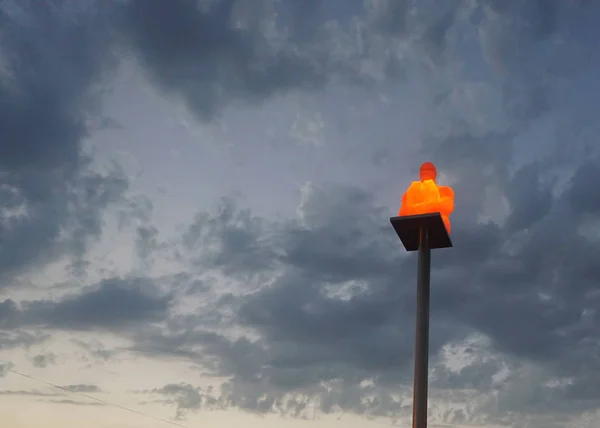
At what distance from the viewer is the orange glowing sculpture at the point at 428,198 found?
444 inches

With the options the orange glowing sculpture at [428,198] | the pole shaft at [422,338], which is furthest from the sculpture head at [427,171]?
the pole shaft at [422,338]

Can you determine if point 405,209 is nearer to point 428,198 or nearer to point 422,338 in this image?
point 428,198

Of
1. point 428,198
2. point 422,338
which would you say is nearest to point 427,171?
point 428,198

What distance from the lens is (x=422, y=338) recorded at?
10.7 metres

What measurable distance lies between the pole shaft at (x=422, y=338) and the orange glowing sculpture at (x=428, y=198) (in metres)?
0.30

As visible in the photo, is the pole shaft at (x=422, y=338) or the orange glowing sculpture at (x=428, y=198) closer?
the pole shaft at (x=422, y=338)

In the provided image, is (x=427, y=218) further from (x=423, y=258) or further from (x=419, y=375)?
(x=419, y=375)

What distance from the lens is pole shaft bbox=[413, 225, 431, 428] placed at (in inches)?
405

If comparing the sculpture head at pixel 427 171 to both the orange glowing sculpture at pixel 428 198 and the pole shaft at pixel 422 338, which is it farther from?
the pole shaft at pixel 422 338

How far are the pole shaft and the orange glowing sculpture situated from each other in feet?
0.99

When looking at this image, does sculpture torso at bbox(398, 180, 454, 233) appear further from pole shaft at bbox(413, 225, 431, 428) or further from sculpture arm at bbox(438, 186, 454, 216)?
pole shaft at bbox(413, 225, 431, 428)

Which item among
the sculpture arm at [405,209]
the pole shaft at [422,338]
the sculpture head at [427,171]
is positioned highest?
the sculpture head at [427,171]

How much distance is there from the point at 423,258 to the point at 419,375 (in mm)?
1837

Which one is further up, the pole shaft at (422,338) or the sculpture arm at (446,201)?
the sculpture arm at (446,201)
